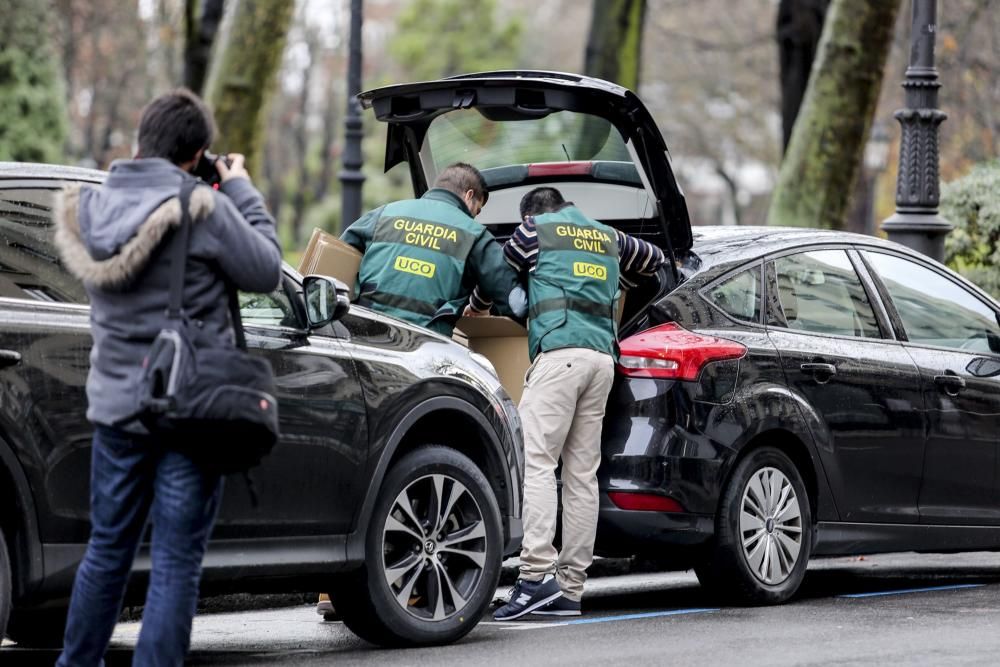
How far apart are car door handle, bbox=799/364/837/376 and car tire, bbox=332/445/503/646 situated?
1806 mm

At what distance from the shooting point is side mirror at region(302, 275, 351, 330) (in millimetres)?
6336

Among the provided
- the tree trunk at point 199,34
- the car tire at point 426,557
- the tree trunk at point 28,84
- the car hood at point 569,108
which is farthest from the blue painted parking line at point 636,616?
the tree trunk at point 28,84

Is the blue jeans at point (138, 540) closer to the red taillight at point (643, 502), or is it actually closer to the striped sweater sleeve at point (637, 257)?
the red taillight at point (643, 502)

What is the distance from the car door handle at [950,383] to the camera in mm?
8602

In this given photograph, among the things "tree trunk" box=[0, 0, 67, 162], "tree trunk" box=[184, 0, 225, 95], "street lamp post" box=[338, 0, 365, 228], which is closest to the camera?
"street lamp post" box=[338, 0, 365, 228]

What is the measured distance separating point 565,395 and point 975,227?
6.82 meters

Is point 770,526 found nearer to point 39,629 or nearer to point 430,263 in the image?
point 430,263

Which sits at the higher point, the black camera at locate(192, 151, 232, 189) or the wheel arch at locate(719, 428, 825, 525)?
the black camera at locate(192, 151, 232, 189)

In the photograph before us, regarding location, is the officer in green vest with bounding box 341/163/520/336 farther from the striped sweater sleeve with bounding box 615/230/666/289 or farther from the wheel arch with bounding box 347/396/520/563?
the wheel arch with bounding box 347/396/520/563

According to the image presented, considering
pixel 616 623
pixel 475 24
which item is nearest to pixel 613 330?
pixel 616 623

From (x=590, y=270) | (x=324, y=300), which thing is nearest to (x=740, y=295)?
(x=590, y=270)

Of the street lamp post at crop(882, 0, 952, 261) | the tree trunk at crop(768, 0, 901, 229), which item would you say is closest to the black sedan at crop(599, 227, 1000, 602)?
the street lamp post at crop(882, 0, 952, 261)

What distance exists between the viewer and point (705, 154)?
175 feet

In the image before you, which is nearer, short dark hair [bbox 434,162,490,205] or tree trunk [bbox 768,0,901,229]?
short dark hair [bbox 434,162,490,205]
